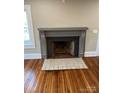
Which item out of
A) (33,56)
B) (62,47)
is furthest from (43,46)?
(62,47)

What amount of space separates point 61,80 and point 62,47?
8.75 feet

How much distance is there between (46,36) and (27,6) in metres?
1.33

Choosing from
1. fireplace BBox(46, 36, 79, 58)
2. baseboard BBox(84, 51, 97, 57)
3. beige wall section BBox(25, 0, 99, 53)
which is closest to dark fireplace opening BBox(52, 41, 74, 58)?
fireplace BBox(46, 36, 79, 58)

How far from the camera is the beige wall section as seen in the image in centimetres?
511

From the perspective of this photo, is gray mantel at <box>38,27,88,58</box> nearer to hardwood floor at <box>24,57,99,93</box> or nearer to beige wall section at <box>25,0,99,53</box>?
beige wall section at <box>25,0,99,53</box>

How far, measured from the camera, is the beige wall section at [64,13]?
5.11 metres

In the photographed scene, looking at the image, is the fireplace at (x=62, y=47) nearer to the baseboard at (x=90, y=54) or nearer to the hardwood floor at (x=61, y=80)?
the baseboard at (x=90, y=54)

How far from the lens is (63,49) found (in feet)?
21.4

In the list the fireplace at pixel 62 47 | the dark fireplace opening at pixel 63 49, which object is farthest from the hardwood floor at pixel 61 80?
the dark fireplace opening at pixel 63 49

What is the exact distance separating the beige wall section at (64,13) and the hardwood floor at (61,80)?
1.52m

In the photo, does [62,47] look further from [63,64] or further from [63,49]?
[63,64]
